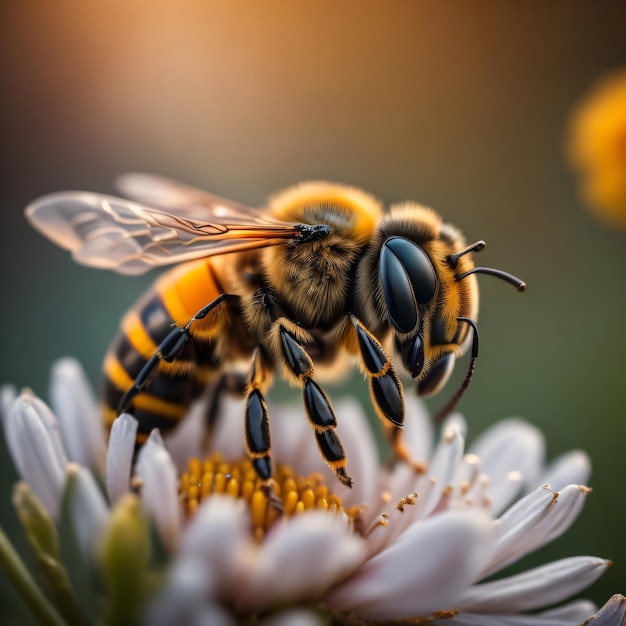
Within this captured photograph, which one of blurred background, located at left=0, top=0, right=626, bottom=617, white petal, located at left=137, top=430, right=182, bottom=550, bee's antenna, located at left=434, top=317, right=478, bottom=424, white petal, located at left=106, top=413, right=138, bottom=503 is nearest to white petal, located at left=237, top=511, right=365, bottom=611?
white petal, located at left=137, top=430, right=182, bottom=550

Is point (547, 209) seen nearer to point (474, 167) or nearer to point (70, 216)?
point (474, 167)

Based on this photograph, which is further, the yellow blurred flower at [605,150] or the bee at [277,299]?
the yellow blurred flower at [605,150]

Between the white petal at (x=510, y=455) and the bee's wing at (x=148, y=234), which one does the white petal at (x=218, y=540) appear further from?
the white petal at (x=510, y=455)

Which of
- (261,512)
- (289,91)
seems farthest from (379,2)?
(261,512)

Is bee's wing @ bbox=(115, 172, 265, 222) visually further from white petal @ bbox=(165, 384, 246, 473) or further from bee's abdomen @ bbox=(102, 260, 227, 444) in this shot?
white petal @ bbox=(165, 384, 246, 473)

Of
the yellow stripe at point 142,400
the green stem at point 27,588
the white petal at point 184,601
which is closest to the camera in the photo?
the white petal at point 184,601

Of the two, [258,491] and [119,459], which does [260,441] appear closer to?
[258,491]

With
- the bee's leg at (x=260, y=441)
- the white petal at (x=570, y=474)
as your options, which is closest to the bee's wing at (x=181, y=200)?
the bee's leg at (x=260, y=441)
